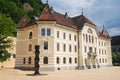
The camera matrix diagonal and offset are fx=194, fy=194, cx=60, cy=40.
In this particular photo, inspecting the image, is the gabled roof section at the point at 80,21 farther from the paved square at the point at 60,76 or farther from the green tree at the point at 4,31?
the paved square at the point at 60,76

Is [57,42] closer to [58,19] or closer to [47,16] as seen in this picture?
[58,19]

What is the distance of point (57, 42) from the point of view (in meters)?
42.1

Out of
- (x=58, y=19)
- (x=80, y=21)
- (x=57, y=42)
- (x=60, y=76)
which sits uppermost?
(x=80, y=21)

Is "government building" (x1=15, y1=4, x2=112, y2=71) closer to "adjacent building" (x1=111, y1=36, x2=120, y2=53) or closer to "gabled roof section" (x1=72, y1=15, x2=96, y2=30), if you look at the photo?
"gabled roof section" (x1=72, y1=15, x2=96, y2=30)

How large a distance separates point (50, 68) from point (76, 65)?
9.57 meters

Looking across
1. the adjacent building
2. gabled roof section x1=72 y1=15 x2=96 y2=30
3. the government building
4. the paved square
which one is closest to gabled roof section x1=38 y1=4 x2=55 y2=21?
the government building

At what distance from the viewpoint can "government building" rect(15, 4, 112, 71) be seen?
1604 inches

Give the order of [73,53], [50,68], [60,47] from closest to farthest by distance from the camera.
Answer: [50,68]
[60,47]
[73,53]

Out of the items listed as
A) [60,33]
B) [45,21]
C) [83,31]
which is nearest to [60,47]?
[60,33]

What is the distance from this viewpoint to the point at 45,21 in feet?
134

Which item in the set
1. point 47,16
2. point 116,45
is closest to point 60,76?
point 47,16

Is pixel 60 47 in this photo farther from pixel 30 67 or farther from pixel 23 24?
pixel 23 24

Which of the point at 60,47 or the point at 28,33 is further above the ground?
the point at 28,33

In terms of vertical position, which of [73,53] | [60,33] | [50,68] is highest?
[60,33]
